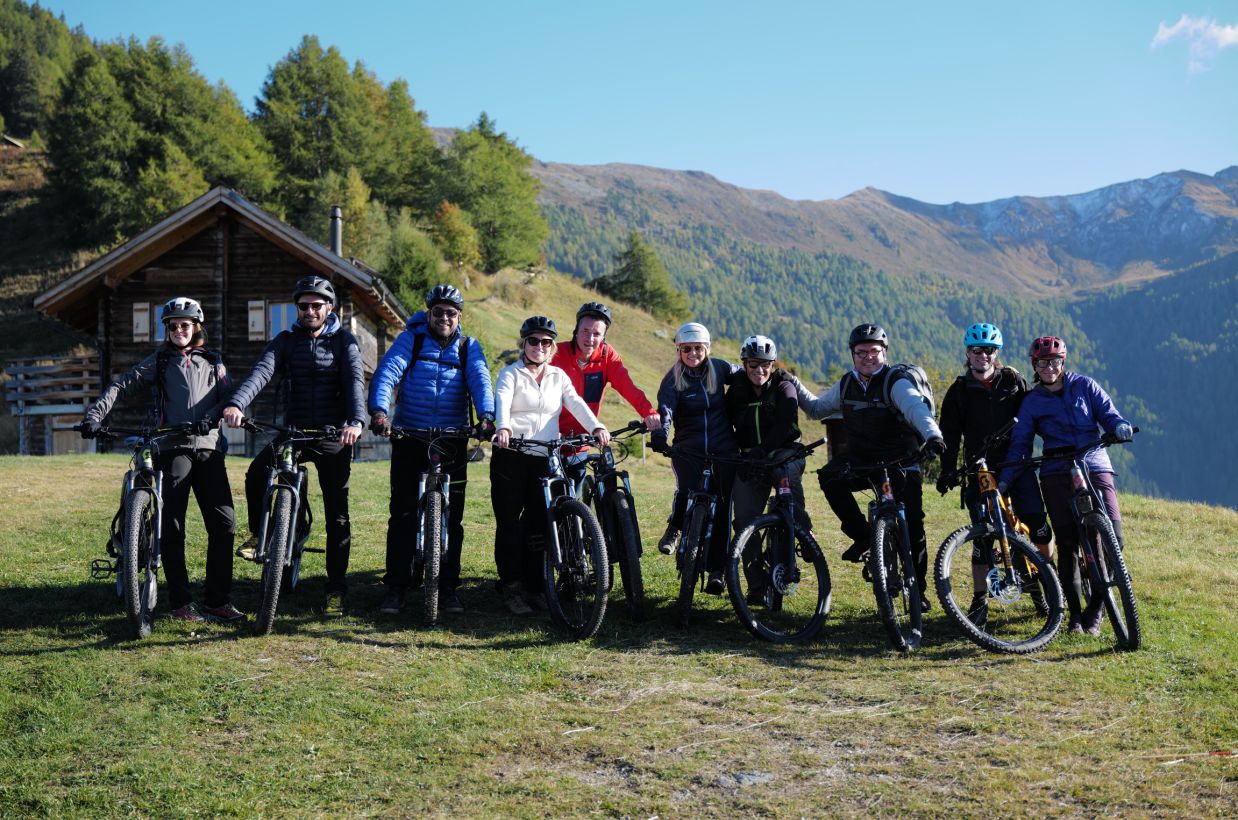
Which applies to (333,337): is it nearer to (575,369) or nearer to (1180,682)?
(575,369)

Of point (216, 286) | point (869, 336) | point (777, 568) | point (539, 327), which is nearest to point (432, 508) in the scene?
point (539, 327)

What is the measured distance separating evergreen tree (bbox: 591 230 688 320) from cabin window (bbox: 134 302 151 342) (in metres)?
56.9

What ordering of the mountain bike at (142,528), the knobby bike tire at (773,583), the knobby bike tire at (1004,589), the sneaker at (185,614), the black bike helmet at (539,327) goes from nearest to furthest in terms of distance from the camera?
1. the knobby bike tire at (1004,589)
2. the mountain bike at (142,528)
3. the knobby bike tire at (773,583)
4. the sneaker at (185,614)
5. the black bike helmet at (539,327)

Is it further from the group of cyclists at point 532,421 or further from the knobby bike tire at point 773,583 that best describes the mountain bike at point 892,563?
the knobby bike tire at point 773,583

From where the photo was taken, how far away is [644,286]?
8219cm

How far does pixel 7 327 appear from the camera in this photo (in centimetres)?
4797

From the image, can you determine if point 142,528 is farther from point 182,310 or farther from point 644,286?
point 644,286

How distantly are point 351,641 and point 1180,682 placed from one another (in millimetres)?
5231

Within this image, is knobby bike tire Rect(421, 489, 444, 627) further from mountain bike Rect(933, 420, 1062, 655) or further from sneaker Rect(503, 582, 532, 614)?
mountain bike Rect(933, 420, 1062, 655)

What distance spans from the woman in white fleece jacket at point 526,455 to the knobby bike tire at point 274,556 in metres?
1.48

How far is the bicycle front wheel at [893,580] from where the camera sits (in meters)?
6.57

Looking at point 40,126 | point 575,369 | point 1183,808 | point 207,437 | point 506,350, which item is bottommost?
point 1183,808

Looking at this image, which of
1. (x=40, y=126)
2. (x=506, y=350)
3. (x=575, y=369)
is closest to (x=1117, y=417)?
(x=575, y=369)

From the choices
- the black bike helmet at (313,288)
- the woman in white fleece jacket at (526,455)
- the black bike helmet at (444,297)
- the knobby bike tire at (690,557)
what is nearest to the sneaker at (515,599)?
the woman in white fleece jacket at (526,455)
